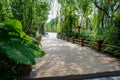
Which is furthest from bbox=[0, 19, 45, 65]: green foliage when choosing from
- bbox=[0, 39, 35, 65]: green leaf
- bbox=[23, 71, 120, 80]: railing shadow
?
bbox=[23, 71, 120, 80]: railing shadow

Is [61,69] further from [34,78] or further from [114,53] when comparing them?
[114,53]

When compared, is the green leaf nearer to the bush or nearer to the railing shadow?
the bush

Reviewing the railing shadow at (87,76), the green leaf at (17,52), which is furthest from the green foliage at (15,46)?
the railing shadow at (87,76)

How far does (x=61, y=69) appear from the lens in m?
7.80

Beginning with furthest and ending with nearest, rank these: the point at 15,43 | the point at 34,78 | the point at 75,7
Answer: the point at 75,7, the point at 34,78, the point at 15,43

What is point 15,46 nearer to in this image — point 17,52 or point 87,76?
point 17,52

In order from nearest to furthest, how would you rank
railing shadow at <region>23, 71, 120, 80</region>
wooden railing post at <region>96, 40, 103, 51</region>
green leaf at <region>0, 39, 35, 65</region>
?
green leaf at <region>0, 39, 35, 65</region>
railing shadow at <region>23, 71, 120, 80</region>
wooden railing post at <region>96, 40, 103, 51</region>

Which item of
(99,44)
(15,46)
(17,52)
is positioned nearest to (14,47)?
(15,46)

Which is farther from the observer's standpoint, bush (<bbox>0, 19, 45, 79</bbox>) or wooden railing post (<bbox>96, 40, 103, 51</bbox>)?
wooden railing post (<bbox>96, 40, 103, 51</bbox>)

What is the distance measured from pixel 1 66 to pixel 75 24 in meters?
24.4

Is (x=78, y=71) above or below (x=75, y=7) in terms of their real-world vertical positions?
below

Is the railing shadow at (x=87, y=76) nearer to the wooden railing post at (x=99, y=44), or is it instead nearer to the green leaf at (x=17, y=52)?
Result: the green leaf at (x=17, y=52)

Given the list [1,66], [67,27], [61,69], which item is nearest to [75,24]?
[67,27]

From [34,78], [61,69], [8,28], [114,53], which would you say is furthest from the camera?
[114,53]
